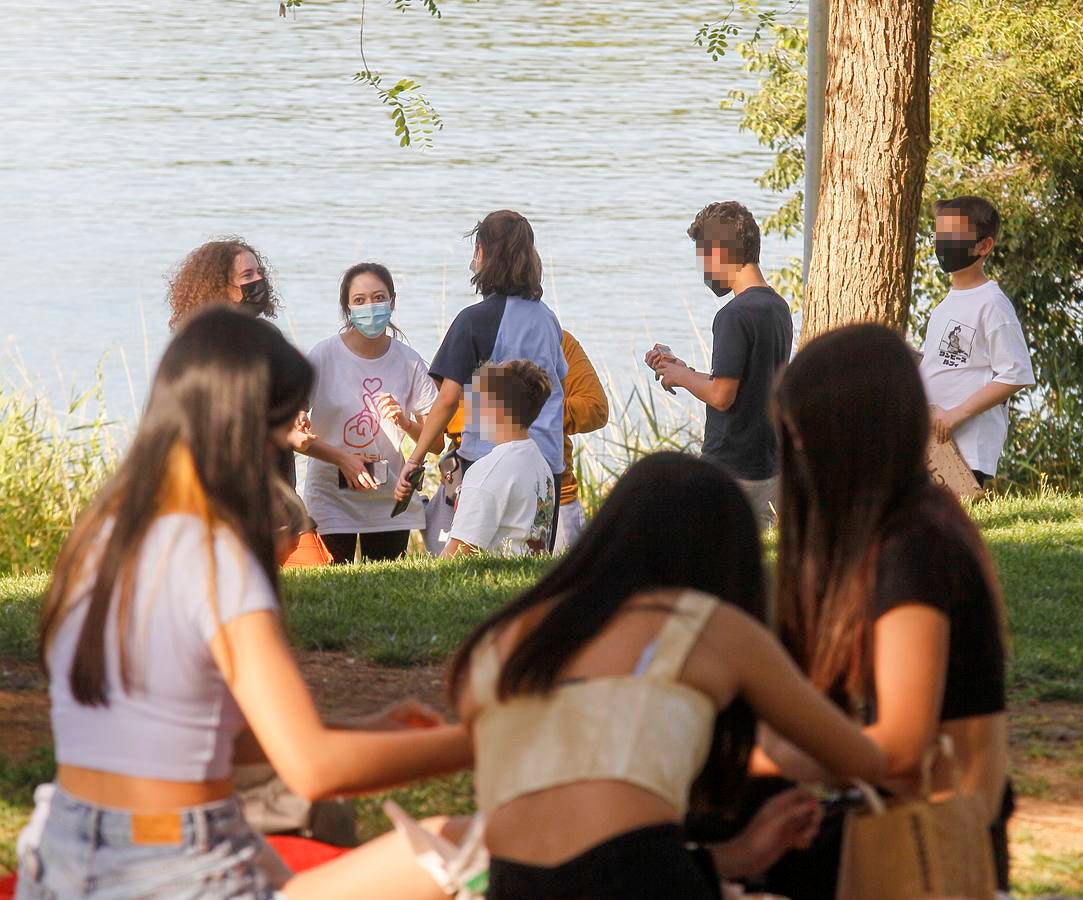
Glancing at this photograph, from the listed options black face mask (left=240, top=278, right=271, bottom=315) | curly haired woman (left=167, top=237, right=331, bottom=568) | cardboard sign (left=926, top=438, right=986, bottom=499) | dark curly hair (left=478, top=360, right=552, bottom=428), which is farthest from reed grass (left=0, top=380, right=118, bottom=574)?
cardboard sign (left=926, top=438, right=986, bottom=499)

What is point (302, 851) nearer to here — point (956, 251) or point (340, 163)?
point (956, 251)

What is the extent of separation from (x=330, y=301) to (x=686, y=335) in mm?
4279

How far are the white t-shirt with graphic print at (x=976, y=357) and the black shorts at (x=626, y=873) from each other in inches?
207

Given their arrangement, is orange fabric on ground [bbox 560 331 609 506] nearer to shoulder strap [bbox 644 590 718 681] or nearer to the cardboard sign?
the cardboard sign

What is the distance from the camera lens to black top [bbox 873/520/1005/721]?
104 inches

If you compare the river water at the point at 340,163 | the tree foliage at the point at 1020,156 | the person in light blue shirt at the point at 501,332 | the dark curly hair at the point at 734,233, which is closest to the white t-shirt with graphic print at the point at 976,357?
the dark curly hair at the point at 734,233

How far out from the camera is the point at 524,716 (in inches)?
95.4

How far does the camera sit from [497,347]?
21.8 ft

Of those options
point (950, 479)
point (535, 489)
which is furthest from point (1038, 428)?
point (535, 489)

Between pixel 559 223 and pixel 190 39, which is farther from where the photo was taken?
pixel 190 39

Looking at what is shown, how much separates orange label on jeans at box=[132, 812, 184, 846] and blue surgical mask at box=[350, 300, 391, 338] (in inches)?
185

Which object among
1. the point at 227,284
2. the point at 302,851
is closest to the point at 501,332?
the point at 227,284

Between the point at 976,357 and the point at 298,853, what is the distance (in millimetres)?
4921

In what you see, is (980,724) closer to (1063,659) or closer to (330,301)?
(1063,659)
